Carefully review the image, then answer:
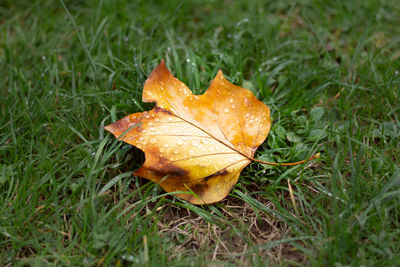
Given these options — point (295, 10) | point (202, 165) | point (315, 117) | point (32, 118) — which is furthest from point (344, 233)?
point (295, 10)

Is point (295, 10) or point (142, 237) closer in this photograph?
point (142, 237)

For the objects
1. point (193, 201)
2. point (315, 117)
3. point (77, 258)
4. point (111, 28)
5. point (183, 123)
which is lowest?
point (77, 258)

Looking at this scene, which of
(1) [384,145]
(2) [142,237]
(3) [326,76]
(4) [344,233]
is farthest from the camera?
(3) [326,76]

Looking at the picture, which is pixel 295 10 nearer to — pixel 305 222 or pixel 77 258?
pixel 305 222

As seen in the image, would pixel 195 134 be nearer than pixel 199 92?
Yes
